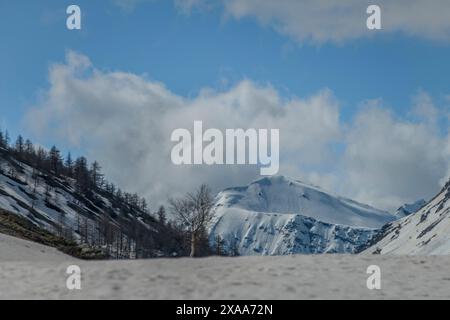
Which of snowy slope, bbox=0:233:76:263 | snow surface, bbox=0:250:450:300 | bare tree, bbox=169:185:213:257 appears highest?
bare tree, bbox=169:185:213:257

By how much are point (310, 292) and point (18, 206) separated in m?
156

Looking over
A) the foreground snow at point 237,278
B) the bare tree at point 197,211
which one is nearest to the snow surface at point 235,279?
the foreground snow at point 237,278

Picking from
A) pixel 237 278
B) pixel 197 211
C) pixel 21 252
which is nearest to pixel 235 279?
pixel 237 278

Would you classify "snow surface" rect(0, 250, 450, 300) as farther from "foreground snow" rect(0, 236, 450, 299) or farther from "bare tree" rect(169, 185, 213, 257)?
"bare tree" rect(169, 185, 213, 257)

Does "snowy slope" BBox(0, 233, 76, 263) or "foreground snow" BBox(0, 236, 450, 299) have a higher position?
"snowy slope" BBox(0, 233, 76, 263)

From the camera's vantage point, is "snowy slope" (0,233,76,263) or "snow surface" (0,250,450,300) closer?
"snow surface" (0,250,450,300)

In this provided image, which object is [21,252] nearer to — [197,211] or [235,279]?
[197,211]

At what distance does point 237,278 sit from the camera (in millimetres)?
22203

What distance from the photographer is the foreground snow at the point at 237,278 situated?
817 inches

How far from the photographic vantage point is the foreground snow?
20750 mm

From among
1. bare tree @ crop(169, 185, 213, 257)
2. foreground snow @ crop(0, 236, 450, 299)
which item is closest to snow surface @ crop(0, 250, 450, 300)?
foreground snow @ crop(0, 236, 450, 299)

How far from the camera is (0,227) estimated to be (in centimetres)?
7388

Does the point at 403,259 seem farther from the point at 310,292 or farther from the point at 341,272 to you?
the point at 310,292
